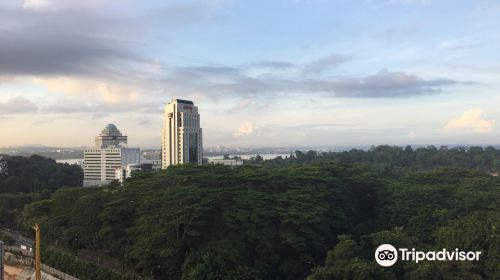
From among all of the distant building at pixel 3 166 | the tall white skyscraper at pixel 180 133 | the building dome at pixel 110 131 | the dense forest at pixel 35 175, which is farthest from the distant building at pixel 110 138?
the distant building at pixel 3 166

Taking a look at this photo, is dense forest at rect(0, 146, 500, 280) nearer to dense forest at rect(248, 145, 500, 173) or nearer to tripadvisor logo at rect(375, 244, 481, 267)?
tripadvisor logo at rect(375, 244, 481, 267)

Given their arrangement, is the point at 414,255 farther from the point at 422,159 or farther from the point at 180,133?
the point at 422,159

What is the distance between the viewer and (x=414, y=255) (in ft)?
73.4

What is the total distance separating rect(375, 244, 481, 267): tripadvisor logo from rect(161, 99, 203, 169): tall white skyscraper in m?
66.2

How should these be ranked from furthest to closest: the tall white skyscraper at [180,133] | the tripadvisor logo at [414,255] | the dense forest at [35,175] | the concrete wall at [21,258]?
the tall white skyscraper at [180,133] < the dense forest at [35,175] < the concrete wall at [21,258] < the tripadvisor logo at [414,255]

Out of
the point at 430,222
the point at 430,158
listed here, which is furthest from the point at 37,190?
the point at 430,158

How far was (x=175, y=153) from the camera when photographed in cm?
8806

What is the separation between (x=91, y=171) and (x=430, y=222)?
320 ft

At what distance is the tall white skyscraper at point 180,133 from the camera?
87375mm

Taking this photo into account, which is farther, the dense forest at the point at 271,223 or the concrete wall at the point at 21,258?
the concrete wall at the point at 21,258

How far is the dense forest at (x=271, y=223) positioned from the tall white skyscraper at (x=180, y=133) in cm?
4830

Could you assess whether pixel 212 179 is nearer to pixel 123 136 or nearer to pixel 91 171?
pixel 91 171

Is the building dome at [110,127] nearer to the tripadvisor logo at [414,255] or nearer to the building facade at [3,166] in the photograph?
the building facade at [3,166]

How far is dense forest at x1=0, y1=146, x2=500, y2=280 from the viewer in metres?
22.8
